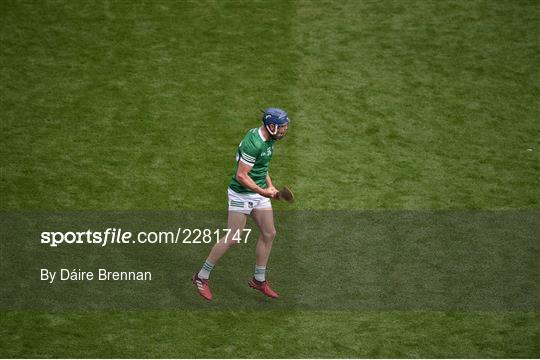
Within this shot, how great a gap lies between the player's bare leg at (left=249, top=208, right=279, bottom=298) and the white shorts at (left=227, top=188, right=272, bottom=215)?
0.23ft

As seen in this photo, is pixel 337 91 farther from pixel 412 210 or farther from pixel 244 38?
pixel 412 210

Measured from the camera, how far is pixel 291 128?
45.9 ft

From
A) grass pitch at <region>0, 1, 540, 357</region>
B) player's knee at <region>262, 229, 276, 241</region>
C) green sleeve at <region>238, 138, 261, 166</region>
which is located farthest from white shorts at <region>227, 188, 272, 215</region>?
grass pitch at <region>0, 1, 540, 357</region>

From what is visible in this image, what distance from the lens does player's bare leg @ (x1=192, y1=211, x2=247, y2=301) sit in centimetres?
1051

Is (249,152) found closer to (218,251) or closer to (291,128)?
(218,251)

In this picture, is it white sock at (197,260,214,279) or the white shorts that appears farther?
white sock at (197,260,214,279)

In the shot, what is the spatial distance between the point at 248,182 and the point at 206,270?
4.57 ft

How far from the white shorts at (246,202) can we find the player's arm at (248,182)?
301 mm

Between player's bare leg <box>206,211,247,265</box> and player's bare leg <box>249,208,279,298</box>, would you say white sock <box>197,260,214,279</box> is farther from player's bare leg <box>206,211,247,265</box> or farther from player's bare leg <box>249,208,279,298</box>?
player's bare leg <box>249,208,279,298</box>

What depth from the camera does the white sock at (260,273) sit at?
10812 mm

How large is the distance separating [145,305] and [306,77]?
18.2 ft

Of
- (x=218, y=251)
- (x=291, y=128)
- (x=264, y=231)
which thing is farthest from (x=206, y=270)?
(x=291, y=128)

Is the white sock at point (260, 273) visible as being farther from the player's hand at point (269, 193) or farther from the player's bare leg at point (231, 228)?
the player's hand at point (269, 193)

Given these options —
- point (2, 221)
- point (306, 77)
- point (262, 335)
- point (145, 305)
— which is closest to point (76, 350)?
point (145, 305)
